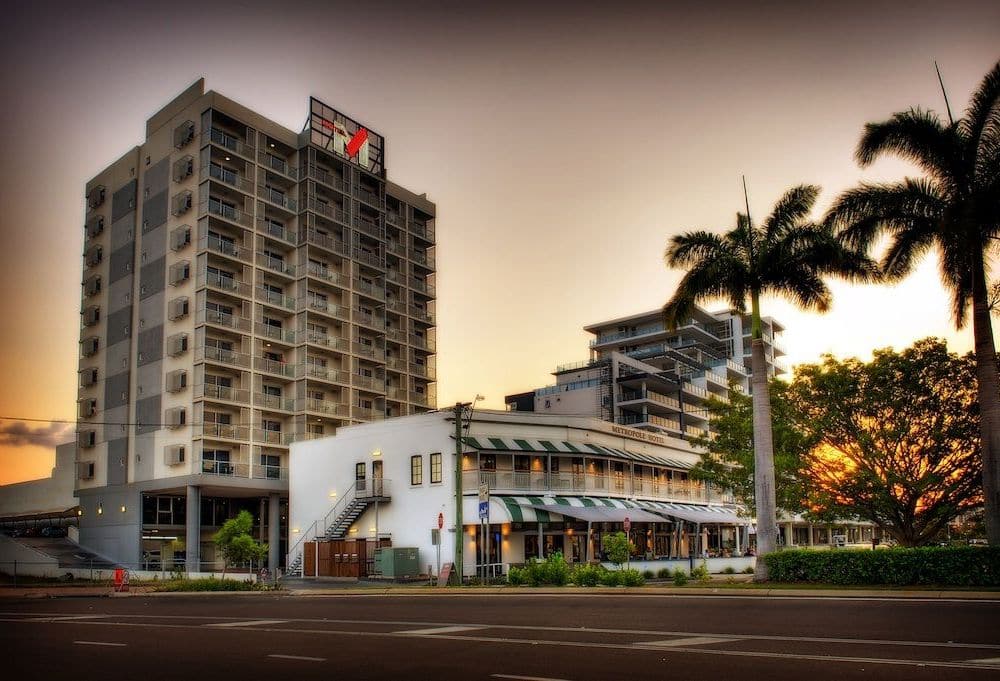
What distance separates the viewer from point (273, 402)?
2643 inches

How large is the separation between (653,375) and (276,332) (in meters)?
41.1

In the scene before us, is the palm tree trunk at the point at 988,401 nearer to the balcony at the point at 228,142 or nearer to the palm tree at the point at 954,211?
the palm tree at the point at 954,211

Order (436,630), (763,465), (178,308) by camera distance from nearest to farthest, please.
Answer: (436,630) → (763,465) → (178,308)

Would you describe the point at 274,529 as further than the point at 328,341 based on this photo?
No

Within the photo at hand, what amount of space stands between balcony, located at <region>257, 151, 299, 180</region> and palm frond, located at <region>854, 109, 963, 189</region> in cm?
4913

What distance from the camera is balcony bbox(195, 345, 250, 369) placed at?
62.3m

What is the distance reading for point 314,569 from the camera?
165 feet

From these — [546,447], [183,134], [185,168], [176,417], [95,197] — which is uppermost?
[183,134]

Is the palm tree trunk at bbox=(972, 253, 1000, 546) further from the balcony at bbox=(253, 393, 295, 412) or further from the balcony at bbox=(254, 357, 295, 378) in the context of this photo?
the balcony at bbox=(254, 357, 295, 378)

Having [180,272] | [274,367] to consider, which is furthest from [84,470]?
[180,272]

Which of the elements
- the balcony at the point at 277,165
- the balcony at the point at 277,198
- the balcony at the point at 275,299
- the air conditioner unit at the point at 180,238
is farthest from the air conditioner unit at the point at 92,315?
the balcony at the point at 277,165

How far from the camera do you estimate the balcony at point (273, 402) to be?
65562 mm

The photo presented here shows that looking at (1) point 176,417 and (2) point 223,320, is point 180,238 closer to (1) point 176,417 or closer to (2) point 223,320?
(2) point 223,320

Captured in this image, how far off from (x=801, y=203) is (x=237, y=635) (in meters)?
25.0
